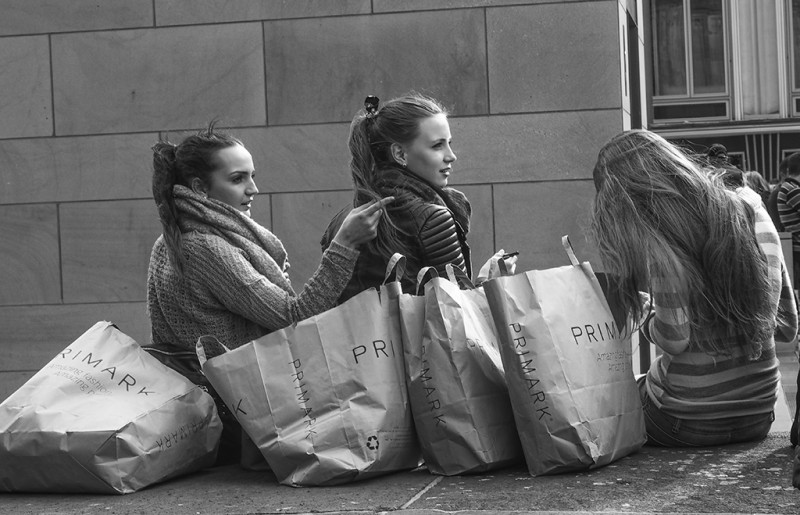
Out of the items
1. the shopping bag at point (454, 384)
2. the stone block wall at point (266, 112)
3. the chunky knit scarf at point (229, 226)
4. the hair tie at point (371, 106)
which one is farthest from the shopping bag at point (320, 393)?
the stone block wall at point (266, 112)

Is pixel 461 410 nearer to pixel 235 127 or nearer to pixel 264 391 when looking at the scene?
pixel 264 391

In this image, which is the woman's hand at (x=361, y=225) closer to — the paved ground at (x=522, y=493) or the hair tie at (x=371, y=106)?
the hair tie at (x=371, y=106)

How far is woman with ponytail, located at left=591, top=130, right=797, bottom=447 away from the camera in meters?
3.95

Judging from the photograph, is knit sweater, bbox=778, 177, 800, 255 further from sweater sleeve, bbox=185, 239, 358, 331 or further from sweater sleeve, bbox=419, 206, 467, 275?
sweater sleeve, bbox=185, 239, 358, 331

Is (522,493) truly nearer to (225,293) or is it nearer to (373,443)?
(373,443)

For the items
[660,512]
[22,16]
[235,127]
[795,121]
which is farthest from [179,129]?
[795,121]

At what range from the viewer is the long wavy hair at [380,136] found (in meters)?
4.61

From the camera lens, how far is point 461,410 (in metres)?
3.80

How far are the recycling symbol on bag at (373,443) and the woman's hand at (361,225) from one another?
2.48 ft

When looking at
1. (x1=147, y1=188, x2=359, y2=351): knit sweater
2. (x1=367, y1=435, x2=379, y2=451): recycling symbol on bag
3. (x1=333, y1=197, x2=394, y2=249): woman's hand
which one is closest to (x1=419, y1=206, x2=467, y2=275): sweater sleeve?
(x1=333, y1=197, x2=394, y2=249): woman's hand

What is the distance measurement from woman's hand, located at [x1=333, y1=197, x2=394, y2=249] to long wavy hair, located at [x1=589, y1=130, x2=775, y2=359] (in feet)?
2.64

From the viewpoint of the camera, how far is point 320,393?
12.6 feet

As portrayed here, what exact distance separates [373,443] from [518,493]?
1.81 feet

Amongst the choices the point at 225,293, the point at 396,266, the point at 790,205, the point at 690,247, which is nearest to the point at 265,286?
the point at 225,293
